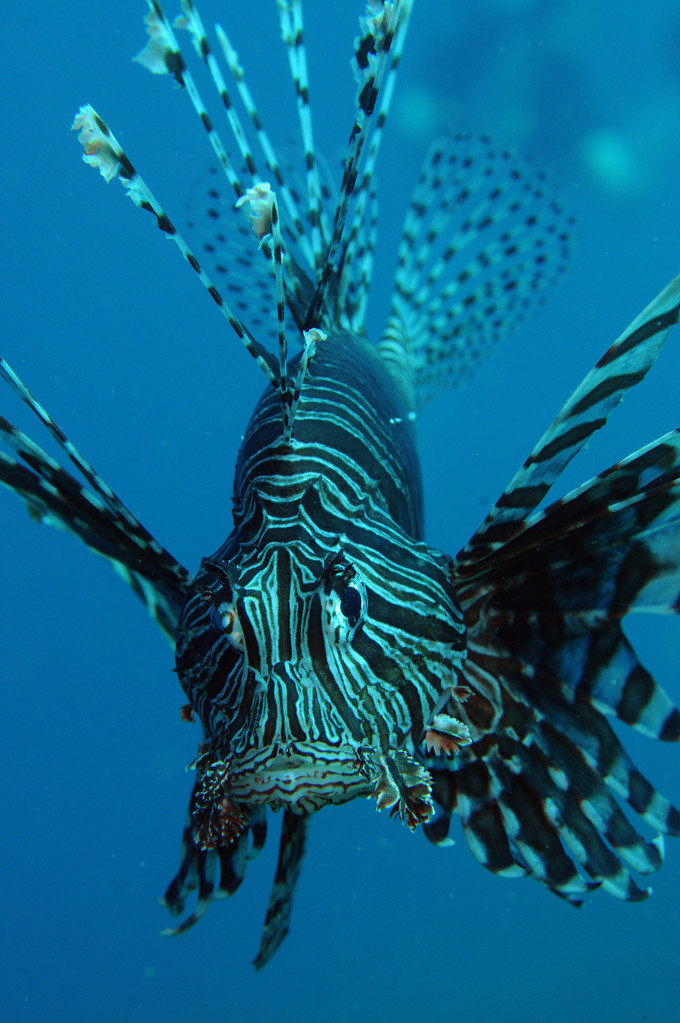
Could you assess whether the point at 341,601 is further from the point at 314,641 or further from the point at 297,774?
the point at 297,774

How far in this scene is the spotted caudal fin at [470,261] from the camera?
4984mm

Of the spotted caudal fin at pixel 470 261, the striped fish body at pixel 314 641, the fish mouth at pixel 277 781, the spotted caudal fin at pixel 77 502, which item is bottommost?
the fish mouth at pixel 277 781

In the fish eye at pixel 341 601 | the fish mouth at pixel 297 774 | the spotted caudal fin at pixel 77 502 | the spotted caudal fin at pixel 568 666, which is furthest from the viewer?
the spotted caudal fin at pixel 77 502

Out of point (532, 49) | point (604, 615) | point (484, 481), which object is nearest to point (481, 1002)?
point (604, 615)

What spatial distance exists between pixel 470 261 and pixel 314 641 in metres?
4.17

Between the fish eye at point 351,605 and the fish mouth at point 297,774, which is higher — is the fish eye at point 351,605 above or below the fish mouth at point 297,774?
above

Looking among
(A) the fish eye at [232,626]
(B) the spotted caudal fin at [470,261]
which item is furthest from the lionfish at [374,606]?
(B) the spotted caudal fin at [470,261]

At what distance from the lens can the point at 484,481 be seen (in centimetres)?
2241

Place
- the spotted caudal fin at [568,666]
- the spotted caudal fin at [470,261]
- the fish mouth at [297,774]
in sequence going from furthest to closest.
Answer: the spotted caudal fin at [470,261], the spotted caudal fin at [568,666], the fish mouth at [297,774]

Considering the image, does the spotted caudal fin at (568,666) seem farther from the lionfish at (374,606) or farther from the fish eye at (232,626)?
the fish eye at (232,626)

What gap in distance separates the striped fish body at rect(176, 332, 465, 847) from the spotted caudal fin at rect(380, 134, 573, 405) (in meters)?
2.39

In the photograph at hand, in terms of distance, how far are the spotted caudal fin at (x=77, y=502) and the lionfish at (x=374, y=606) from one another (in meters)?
0.01

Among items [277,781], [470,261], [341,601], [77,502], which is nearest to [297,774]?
[277,781]

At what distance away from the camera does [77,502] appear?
2670 mm
